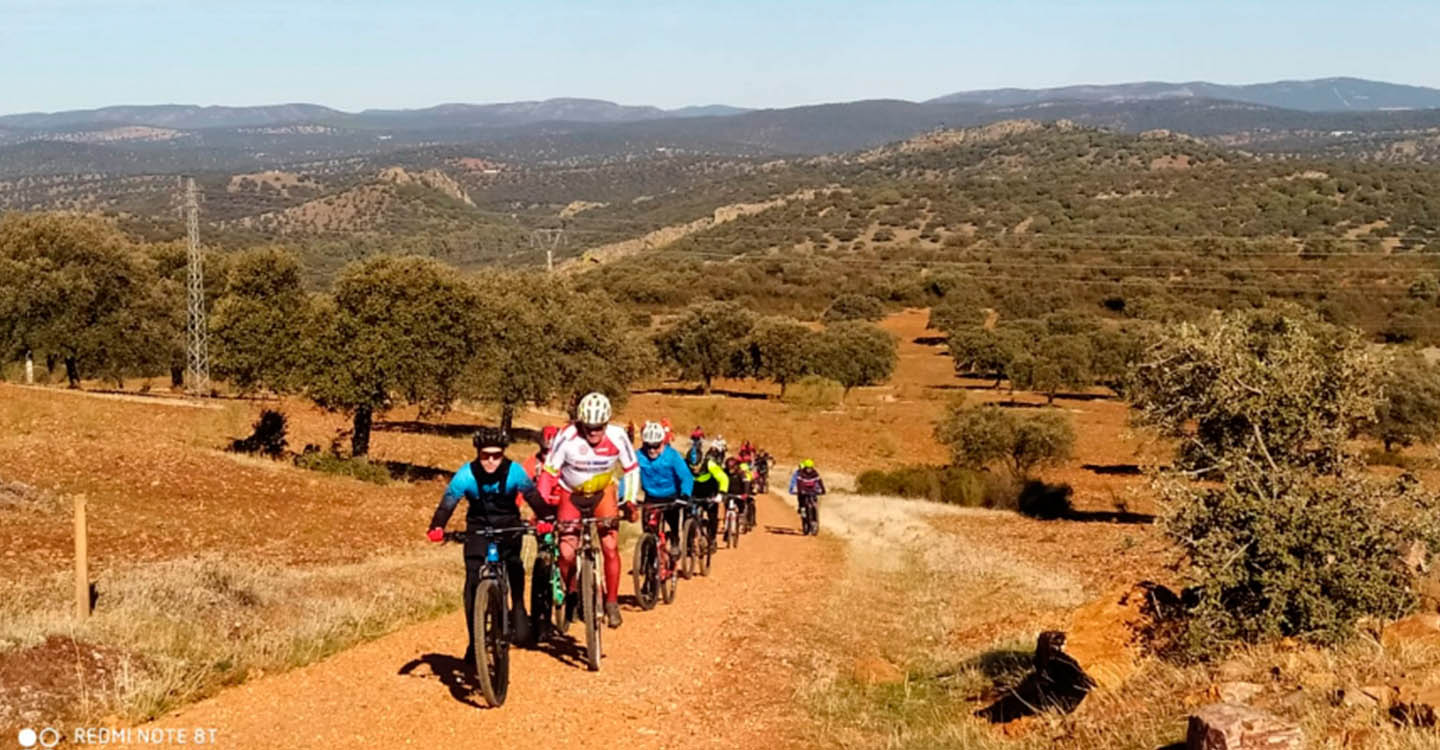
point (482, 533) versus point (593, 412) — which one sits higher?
point (593, 412)

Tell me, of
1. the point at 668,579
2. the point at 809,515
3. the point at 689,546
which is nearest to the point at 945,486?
the point at 809,515

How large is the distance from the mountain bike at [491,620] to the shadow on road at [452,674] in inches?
8.5

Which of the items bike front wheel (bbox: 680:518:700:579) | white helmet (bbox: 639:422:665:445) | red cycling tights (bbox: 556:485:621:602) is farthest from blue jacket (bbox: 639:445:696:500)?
red cycling tights (bbox: 556:485:621:602)

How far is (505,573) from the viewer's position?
9.24 m

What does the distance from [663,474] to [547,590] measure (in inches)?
135

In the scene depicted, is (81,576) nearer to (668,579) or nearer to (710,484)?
(668,579)

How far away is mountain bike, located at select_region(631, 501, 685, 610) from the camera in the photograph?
12906 mm

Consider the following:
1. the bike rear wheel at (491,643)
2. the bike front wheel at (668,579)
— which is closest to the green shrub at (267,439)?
the bike front wheel at (668,579)

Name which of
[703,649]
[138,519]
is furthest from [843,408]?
[703,649]

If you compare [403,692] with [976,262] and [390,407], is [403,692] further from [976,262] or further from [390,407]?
[976,262]

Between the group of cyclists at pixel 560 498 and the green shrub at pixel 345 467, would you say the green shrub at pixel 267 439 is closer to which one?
the green shrub at pixel 345 467

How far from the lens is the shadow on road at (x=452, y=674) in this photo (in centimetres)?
906

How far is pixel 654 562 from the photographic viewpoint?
43.6ft

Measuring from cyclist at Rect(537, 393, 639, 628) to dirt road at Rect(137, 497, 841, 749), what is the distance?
44.2 inches
